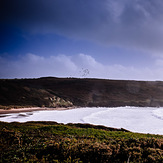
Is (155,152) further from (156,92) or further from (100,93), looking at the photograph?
(156,92)

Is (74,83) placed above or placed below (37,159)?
above

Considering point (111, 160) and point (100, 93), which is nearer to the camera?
point (111, 160)

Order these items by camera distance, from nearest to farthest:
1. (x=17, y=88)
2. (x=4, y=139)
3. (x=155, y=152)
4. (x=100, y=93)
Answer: (x=155, y=152)
(x=4, y=139)
(x=17, y=88)
(x=100, y=93)

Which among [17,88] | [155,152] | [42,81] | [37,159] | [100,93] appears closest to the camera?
[37,159]

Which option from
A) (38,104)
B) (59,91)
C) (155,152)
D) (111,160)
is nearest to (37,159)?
(111,160)

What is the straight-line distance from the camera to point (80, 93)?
2623 inches

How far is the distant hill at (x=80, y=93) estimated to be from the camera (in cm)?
4928

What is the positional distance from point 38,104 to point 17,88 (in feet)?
38.2

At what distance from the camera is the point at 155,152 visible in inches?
215

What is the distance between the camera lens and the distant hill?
4928 centimetres

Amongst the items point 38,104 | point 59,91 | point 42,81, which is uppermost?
point 42,81

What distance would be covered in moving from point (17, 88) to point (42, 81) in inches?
852

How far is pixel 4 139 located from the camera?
7082 mm

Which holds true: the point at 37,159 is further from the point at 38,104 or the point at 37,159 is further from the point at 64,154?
the point at 38,104
